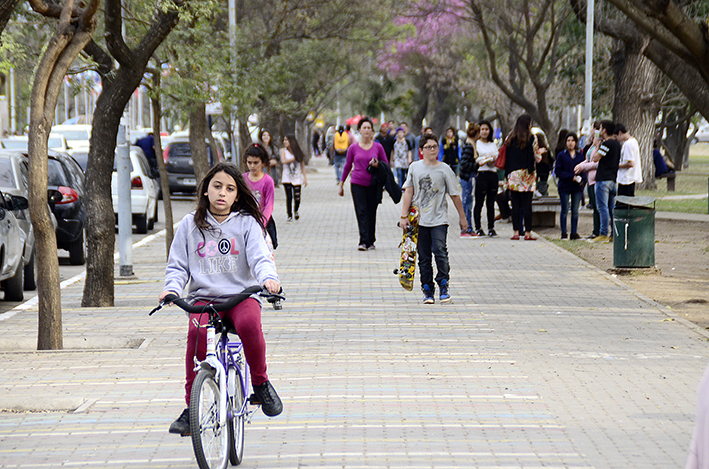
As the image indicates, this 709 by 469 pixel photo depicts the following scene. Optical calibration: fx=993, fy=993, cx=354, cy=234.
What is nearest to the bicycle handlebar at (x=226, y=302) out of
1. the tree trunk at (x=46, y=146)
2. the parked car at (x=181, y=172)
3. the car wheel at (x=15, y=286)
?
the tree trunk at (x=46, y=146)

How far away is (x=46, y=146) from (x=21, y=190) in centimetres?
493

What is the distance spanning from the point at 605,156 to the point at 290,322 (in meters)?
7.13

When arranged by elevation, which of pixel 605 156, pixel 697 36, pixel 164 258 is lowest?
pixel 164 258

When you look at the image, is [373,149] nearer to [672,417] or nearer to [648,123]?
[672,417]

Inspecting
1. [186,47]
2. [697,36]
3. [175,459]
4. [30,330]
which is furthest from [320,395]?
[186,47]

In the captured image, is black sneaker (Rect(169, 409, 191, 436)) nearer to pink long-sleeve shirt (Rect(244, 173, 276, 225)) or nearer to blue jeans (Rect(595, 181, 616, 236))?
pink long-sleeve shirt (Rect(244, 173, 276, 225))

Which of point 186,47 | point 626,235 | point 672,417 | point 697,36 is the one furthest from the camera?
point 186,47

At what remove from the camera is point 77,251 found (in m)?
14.2

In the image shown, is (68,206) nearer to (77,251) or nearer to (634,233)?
(77,251)

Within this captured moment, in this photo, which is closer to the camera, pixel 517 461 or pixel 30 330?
pixel 517 461

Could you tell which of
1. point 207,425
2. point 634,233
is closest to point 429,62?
point 634,233

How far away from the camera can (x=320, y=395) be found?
238 inches

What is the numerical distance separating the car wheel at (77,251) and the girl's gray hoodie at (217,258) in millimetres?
9775

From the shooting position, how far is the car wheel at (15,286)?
10852mm
